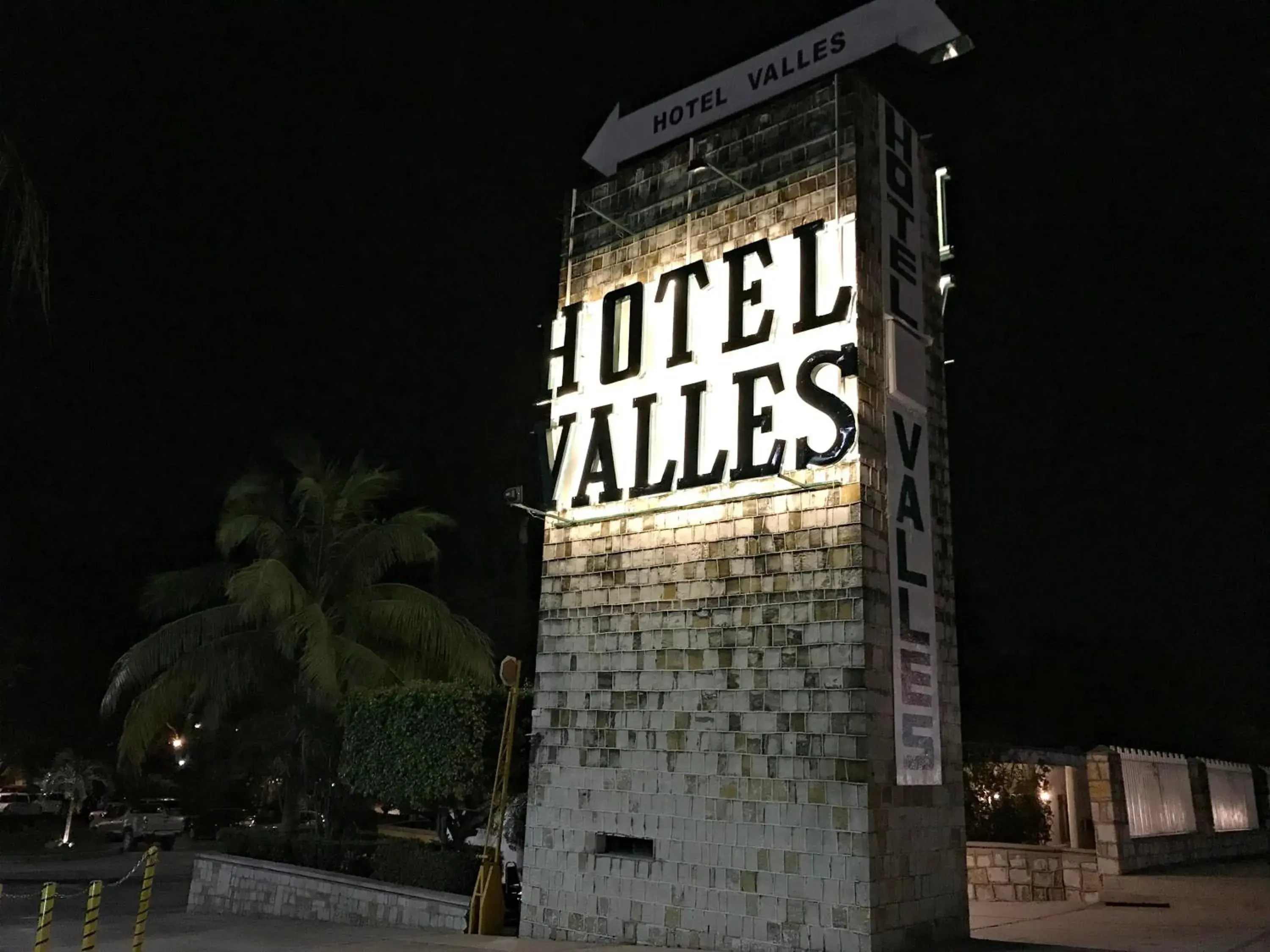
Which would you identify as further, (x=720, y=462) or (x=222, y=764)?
(x=222, y=764)

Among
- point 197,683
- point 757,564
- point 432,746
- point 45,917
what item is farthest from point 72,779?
point 757,564

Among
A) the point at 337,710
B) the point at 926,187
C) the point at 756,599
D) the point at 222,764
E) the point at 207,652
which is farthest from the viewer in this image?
the point at 222,764

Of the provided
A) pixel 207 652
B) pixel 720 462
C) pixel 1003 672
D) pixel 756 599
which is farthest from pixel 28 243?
pixel 1003 672

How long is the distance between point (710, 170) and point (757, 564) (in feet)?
13.6

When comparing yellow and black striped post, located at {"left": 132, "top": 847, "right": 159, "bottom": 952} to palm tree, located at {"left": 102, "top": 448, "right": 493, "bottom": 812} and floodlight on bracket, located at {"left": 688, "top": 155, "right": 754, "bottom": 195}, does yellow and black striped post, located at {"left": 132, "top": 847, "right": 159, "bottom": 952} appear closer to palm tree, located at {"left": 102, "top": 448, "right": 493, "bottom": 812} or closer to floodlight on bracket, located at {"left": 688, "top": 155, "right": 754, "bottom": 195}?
palm tree, located at {"left": 102, "top": 448, "right": 493, "bottom": 812}

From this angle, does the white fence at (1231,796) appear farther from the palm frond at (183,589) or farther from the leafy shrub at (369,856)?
the palm frond at (183,589)

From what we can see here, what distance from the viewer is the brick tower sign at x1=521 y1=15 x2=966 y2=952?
8875 millimetres

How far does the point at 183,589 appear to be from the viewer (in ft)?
65.2

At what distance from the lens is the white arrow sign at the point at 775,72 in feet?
32.8

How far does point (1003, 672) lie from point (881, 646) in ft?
92.2

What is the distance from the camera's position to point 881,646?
9.00m

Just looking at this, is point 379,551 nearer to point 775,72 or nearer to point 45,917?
point 45,917

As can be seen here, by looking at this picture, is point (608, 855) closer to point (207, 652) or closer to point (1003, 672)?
point (207, 652)

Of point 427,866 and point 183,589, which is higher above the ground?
point 183,589
